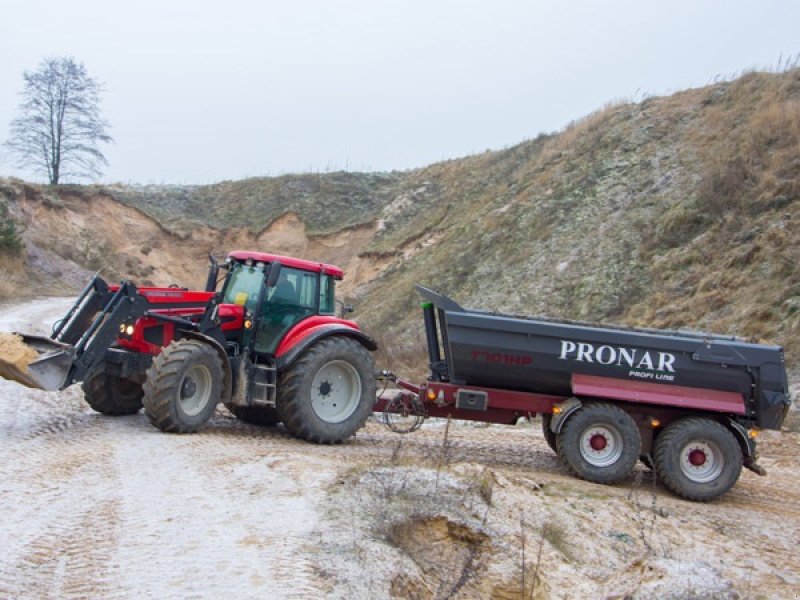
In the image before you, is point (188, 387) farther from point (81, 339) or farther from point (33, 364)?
point (33, 364)

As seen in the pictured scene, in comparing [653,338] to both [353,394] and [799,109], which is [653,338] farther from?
[799,109]

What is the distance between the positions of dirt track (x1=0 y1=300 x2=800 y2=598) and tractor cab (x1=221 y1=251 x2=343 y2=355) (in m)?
1.26

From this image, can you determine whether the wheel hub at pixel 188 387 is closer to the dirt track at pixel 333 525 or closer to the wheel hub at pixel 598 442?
the dirt track at pixel 333 525

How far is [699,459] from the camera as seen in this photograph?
8.21 metres

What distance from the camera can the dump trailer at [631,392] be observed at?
8.16 meters

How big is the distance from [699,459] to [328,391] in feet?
13.8

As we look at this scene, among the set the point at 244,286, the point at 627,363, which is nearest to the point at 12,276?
the point at 244,286

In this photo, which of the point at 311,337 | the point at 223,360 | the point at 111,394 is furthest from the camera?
the point at 111,394

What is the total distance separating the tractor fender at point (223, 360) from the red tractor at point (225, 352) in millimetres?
12

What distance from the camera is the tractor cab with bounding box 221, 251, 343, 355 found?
9.12 m

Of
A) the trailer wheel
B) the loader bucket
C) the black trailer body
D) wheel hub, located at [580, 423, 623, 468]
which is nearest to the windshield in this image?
the loader bucket

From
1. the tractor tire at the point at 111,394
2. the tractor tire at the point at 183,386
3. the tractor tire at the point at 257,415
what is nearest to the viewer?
the tractor tire at the point at 183,386

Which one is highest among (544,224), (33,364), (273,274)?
(544,224)

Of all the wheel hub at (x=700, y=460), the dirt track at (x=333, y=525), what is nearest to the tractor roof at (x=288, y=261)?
the dirt track at (x=333, y=525)
